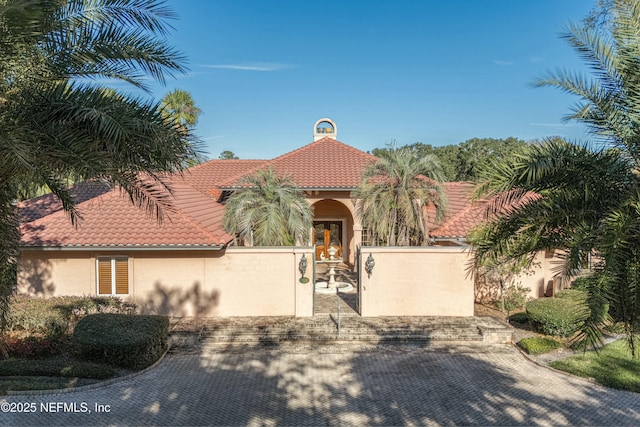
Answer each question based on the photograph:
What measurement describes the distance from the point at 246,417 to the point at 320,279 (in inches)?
463

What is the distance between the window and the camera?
14227mm

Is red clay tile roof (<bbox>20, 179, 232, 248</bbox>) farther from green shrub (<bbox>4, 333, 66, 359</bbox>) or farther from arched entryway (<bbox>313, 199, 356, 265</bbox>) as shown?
arched entryway (<bbox>313, 199, 356, 265</bbox>)

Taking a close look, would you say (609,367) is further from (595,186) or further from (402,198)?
(402,198)

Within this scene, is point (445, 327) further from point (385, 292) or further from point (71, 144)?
point (71, 144)

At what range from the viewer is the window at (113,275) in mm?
14227

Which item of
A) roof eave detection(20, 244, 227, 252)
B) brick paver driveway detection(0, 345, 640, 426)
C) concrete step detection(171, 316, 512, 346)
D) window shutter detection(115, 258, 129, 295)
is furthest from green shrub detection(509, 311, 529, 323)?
window shutter detection(115, 258, 129, 295)

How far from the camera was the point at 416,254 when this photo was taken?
14070mm

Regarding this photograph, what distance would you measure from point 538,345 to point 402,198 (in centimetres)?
641

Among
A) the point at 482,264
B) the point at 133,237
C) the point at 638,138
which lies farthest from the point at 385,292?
the point at 638,138

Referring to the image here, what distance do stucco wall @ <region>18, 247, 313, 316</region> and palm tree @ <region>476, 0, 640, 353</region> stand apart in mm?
8327

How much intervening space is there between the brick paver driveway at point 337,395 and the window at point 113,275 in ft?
14.2

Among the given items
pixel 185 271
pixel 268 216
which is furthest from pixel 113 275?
pixel 268 216

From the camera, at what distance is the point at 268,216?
48.4 feet

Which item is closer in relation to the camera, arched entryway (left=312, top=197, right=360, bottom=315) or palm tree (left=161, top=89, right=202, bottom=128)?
arched entryway (left=312, top=197, right=360, bottom=315)
